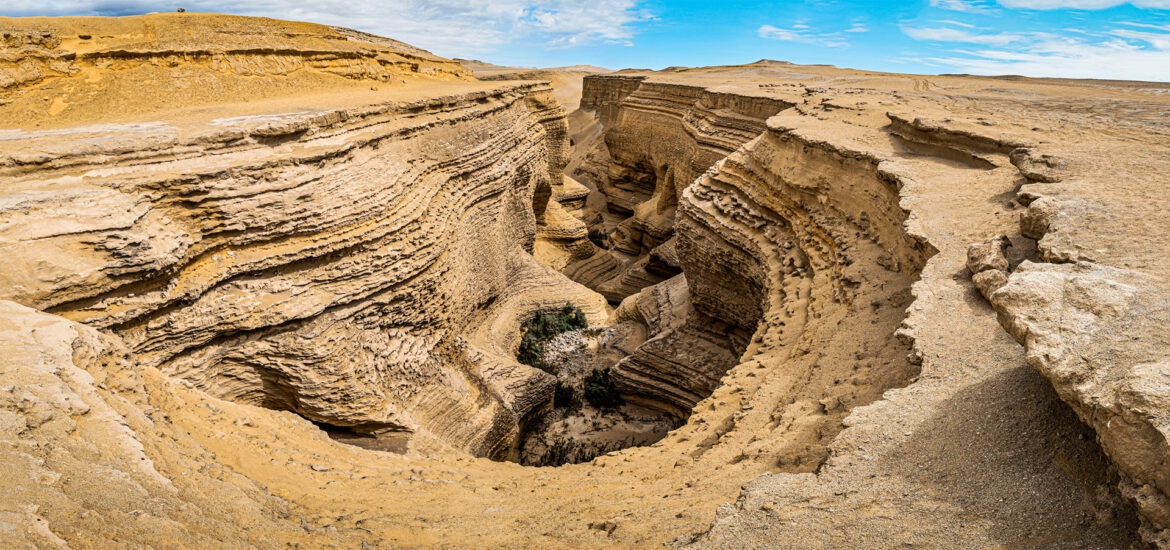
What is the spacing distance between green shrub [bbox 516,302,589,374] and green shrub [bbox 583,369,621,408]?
0.69 meters

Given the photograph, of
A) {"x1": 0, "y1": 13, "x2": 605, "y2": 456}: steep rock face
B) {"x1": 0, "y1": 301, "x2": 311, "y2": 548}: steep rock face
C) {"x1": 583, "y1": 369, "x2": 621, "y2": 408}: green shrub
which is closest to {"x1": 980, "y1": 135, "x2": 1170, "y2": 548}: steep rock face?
{"x1": 0, "y1": 301, "x2": 311, "y2": 548}: steep rock face

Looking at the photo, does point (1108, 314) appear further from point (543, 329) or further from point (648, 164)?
point (648, 164)

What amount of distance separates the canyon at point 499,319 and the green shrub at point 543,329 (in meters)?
0.26

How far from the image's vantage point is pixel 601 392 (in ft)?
35.5

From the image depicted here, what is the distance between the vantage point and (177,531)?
8.70 ft

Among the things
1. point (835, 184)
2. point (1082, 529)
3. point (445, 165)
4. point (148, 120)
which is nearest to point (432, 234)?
point (445, 165)

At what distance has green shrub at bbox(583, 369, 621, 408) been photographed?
424 inches

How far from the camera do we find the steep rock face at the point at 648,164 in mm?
13844

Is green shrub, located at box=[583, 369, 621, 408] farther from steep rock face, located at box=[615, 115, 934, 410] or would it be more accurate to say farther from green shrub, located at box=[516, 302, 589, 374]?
green shrub, located at box=[516, 302, 589, 374]

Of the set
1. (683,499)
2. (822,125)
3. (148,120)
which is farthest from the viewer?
(822,125)

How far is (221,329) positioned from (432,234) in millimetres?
2866

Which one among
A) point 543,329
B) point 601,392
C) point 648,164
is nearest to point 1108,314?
point 601,392

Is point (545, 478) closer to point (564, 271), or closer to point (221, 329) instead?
point (221, 329)

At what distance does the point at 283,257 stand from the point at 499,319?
5228 mm
